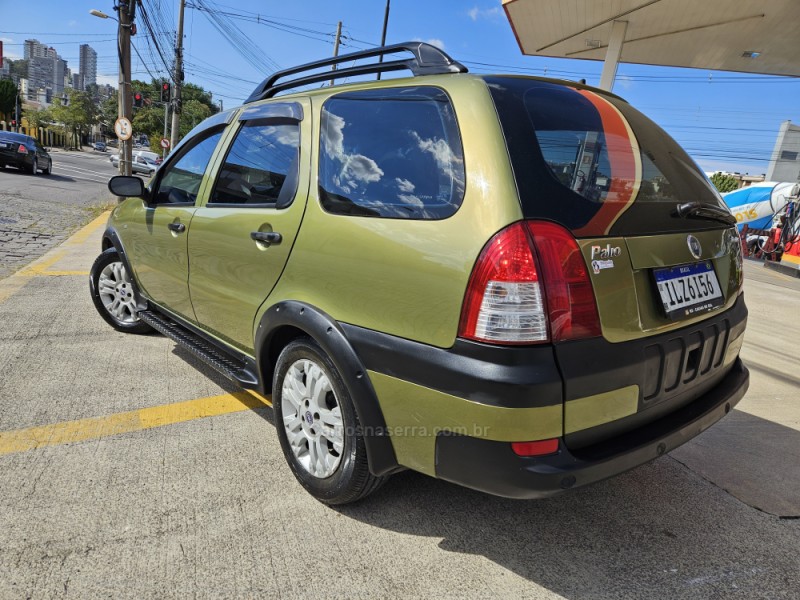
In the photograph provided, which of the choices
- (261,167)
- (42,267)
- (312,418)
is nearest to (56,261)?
(42,267)

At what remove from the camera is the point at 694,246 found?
2.19 meters

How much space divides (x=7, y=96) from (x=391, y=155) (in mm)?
84033

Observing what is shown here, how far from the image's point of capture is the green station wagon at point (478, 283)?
173cm

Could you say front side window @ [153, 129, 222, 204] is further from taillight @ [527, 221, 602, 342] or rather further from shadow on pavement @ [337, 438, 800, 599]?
taillight @ [527, 221, 602, 342]

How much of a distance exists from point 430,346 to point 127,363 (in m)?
2.88

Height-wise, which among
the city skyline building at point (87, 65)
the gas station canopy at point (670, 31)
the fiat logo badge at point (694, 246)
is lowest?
the fiat logo badge at point (694, 246)

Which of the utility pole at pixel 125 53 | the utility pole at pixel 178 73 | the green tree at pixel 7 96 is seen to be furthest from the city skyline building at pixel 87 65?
the utility pole at pixel 125 53

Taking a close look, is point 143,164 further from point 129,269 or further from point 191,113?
point 191,113

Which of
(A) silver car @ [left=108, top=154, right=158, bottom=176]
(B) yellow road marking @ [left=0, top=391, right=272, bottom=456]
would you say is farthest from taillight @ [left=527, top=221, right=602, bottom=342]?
(A) silver car @ [left=108, top=154, right=158, bottom=176]

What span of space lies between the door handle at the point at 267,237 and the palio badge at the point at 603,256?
1.34m

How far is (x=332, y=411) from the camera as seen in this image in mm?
2268

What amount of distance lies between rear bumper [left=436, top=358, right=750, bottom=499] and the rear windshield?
72 centimetres

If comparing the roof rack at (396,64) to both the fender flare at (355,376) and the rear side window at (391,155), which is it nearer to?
the rear side window at (391,155)

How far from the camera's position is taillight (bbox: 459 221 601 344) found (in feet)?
5.60
